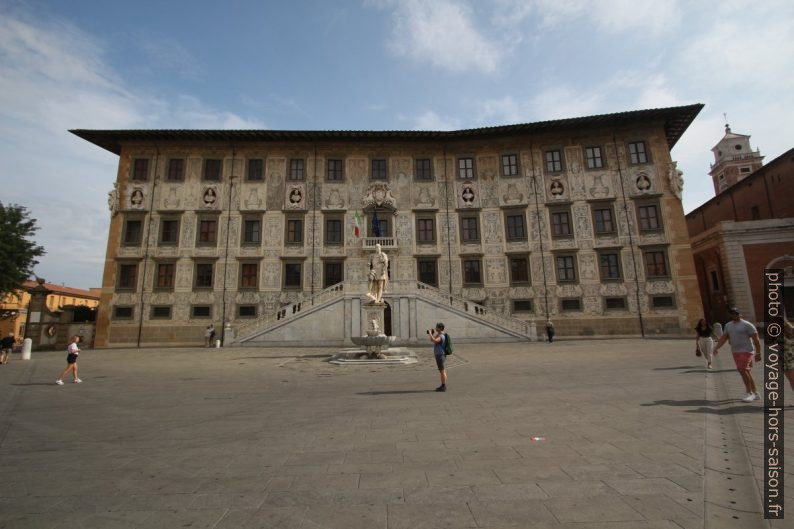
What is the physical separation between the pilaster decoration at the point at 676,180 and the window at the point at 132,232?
36538mm

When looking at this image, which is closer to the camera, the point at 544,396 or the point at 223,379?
the point at 544,396

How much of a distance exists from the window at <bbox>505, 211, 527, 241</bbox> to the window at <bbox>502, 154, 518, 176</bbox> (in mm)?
3027

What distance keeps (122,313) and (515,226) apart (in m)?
27.4

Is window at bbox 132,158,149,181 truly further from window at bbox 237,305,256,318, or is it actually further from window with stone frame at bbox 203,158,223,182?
window at bbox 237,305,256,318

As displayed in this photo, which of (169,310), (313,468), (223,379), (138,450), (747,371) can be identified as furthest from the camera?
(169,310)

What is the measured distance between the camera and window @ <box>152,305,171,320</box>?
25.4 m

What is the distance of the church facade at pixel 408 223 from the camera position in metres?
25.2

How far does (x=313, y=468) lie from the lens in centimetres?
400

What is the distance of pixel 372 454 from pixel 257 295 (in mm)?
23266

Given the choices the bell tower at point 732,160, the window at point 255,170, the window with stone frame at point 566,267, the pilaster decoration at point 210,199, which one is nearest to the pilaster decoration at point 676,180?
the window with stone frame at point 566,267

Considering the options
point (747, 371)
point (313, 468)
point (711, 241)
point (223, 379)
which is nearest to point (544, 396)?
point (747, 371)

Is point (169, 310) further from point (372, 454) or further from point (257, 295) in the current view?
point (372, 454)

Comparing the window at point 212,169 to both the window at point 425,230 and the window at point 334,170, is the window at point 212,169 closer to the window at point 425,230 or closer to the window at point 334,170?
the window at point 334,170

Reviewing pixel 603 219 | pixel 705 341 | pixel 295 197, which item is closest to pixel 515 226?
pixel 603 219
